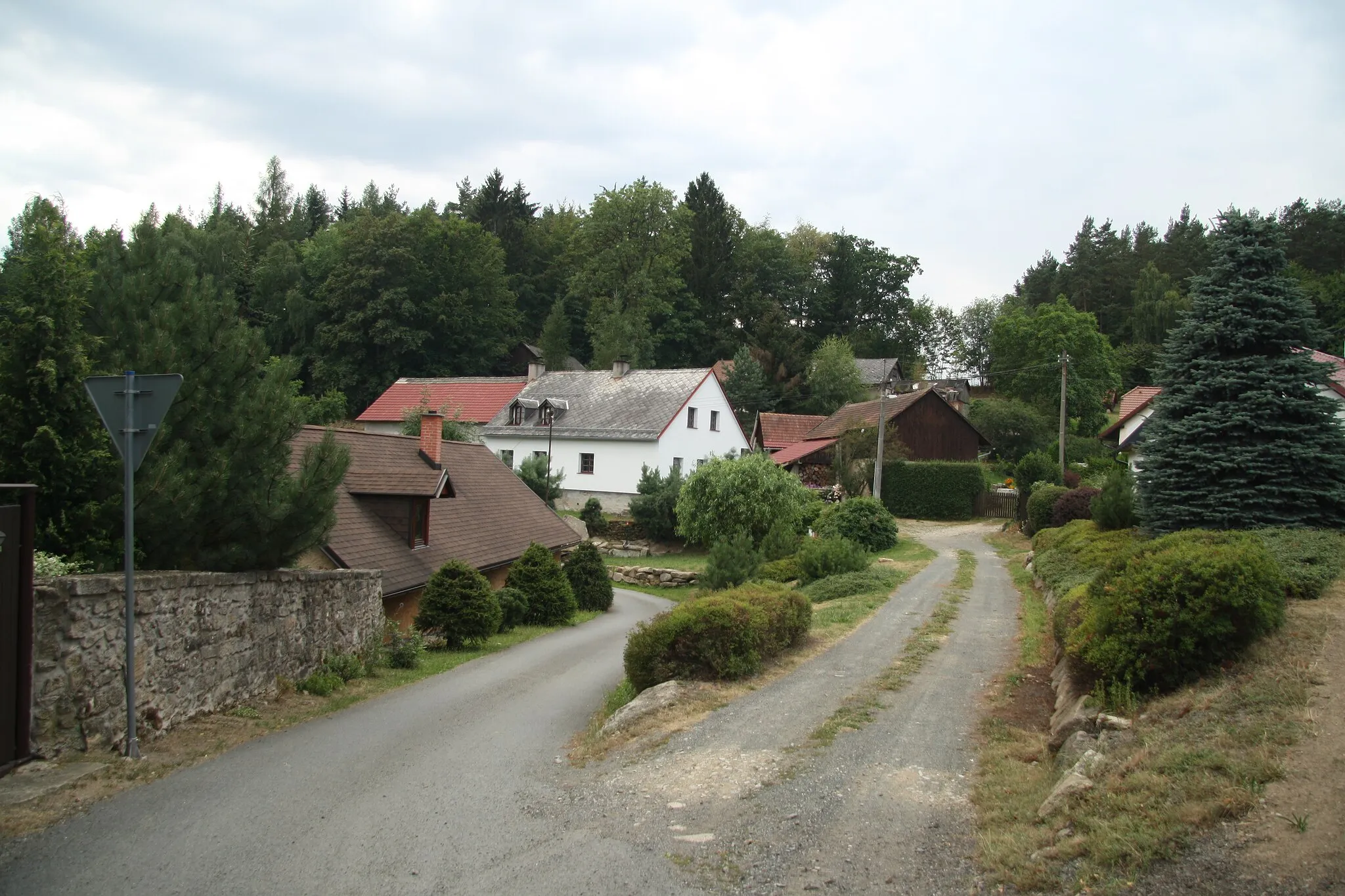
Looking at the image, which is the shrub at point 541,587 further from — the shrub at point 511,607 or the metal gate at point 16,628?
the metal gate at point 16,628

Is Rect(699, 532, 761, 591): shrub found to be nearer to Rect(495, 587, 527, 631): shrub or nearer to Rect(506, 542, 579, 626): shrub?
Rect(506, 542, 579, 626): shrub

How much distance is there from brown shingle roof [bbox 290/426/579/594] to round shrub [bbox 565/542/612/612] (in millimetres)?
1566

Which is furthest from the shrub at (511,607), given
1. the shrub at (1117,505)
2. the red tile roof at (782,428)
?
the red tile roof at (782,428)

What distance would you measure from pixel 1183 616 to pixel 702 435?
1563 inches

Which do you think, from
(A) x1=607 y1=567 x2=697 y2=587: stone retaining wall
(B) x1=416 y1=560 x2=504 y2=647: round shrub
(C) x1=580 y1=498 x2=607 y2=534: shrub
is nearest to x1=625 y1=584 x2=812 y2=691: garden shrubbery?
(B) x1=416 y1=560 x2=504 y2=647: round shrub

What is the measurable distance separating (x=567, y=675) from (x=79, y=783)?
8.30 metres

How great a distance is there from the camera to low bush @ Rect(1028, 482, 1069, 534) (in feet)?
99.6

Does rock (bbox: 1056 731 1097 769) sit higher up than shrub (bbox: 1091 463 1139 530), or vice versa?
shrub (bbox: 1091 463 1139 530)

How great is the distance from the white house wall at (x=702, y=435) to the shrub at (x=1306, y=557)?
3218cm

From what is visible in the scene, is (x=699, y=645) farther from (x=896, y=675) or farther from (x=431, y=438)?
(x=431, y=438)

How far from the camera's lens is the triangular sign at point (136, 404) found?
24.8 feet

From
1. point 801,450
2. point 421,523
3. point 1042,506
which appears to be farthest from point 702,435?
point 421,523

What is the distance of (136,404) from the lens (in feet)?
25.0

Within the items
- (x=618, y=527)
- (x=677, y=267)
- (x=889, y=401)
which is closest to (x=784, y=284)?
(x=677, y=267)
